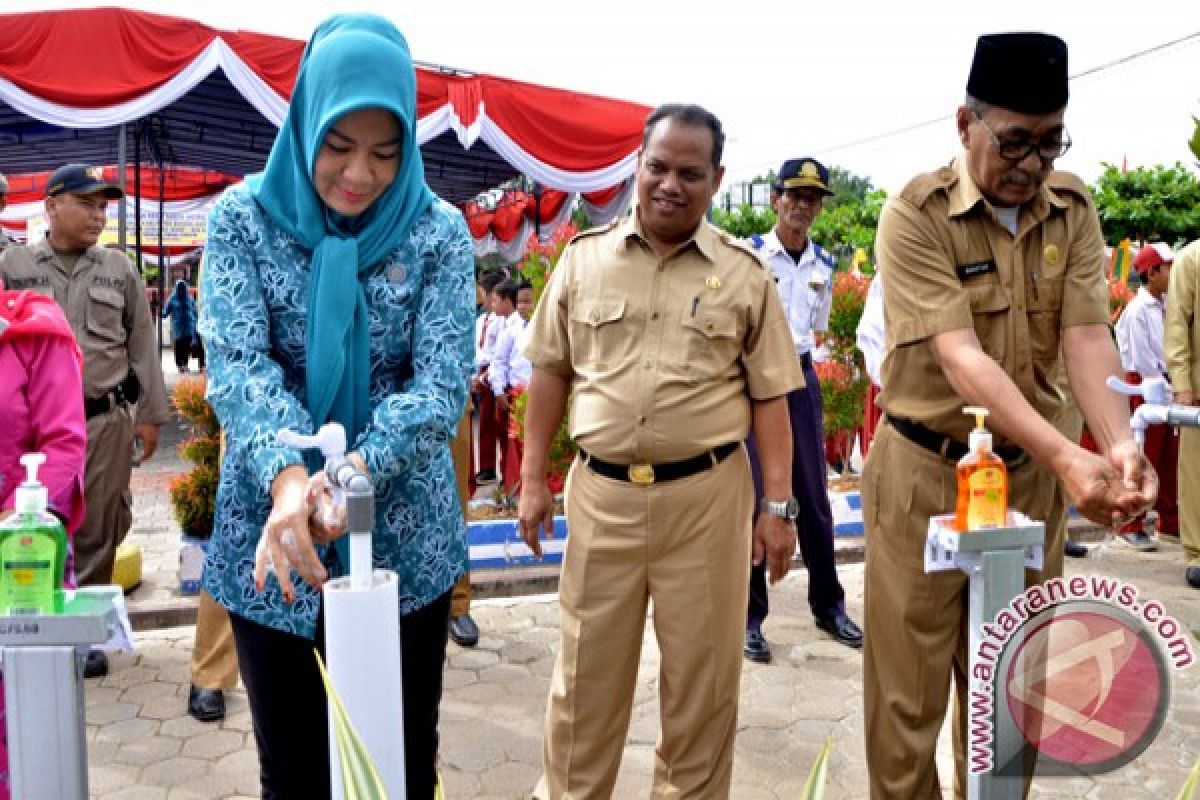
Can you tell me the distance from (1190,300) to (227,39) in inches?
265

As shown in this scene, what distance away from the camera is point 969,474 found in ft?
4.58

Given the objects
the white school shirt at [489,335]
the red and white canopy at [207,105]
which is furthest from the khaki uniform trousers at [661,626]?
the red and white canopy at [207,105]

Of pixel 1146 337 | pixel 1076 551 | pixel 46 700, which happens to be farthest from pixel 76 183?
pixel 1146 337

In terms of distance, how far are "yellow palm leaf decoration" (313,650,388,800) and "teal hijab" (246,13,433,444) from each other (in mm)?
→ 719

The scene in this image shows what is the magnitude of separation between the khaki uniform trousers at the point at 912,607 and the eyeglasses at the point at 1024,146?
2.16ft

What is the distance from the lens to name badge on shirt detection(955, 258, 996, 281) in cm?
213

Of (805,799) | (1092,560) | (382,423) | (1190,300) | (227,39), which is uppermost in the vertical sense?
(227,39)

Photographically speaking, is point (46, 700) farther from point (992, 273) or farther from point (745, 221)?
point (745, 221)

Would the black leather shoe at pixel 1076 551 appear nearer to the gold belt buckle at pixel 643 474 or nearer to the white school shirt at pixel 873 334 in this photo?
the white school shirt at pixel 873 334

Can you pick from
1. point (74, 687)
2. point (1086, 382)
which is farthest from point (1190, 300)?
point (74, 687)

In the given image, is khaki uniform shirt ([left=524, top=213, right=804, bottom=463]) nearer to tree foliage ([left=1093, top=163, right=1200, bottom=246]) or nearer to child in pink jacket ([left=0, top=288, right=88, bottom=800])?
child in pink jacket ([left=0, top=288, right=88, bottom=800])

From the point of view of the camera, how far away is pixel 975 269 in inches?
83.9

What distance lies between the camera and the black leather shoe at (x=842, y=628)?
421cm

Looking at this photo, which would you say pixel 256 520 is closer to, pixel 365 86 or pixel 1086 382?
pixel 365 86
